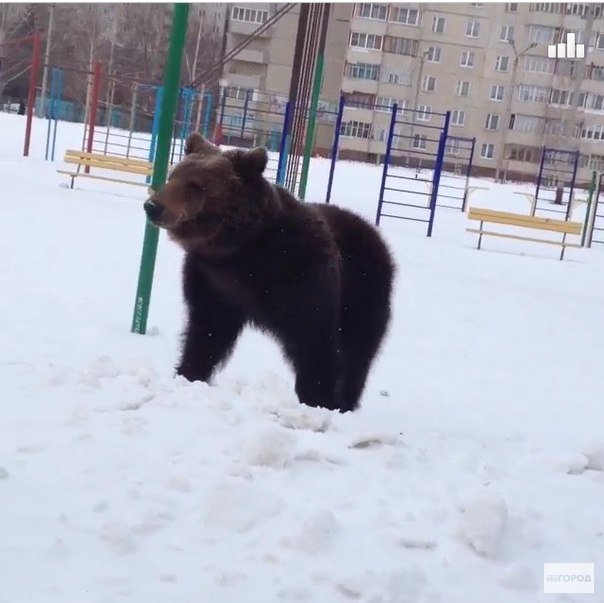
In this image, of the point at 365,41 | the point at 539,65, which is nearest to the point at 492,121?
the point at 539,65

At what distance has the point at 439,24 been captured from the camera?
49188 millimetres

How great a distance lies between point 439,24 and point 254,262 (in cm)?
4837

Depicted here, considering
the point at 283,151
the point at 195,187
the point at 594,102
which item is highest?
the point at 594,102

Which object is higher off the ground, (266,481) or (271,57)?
(271,57)

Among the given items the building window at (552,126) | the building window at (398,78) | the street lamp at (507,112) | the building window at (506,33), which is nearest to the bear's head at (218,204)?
the street lamp at (507,112)

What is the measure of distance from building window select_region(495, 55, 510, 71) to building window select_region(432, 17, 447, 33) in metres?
3.47

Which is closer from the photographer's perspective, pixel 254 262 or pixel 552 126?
pixel 254 262

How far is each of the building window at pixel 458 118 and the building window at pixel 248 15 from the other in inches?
484

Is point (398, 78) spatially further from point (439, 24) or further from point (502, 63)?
point (502, 63)

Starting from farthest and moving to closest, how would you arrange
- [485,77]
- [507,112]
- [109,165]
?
1. [507,112]
2. [485,77]
3. [109,165]

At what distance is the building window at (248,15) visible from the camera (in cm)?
4416

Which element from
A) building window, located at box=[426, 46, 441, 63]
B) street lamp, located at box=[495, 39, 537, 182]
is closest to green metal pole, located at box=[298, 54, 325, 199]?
street lamp, located at box=[495, 39, 537, 182]

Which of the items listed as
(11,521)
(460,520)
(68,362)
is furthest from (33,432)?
(68,362)

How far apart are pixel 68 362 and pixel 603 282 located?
32.6ft
